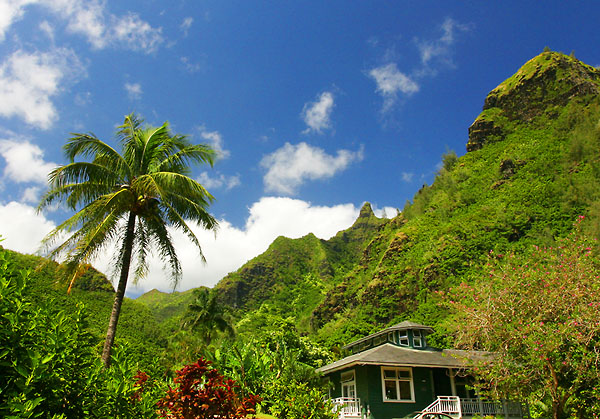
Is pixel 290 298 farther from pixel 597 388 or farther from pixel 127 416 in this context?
pixel 127 416

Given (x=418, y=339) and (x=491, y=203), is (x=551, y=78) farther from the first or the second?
(x=418, y=339)

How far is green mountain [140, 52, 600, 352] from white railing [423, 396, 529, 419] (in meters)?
15.6

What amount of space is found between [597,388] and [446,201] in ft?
170

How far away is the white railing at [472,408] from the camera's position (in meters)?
18.1

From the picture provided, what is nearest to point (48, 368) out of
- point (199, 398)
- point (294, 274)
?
point (199, 398)

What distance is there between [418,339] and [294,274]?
88391 millimetres

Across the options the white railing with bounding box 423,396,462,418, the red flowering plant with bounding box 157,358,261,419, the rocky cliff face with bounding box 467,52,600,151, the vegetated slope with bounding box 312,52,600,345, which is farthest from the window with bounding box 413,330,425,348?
the rocky cliff face with bounding box 467,52,600,151

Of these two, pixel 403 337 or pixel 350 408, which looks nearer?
pixel 350 408

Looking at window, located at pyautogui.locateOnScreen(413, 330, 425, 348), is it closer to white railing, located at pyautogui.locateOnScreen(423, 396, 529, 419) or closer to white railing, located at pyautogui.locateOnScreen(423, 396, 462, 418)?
white railing, located at pyautogui.locateOnScreen(423, 396, 529, 419)

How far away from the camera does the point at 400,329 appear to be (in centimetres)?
2411

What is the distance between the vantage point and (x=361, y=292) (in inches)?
2221

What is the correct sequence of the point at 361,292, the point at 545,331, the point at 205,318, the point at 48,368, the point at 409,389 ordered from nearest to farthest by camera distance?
the point at 48,368
the point at 545,331
the point at 409,389
the point at 205,318
the point at 361,292

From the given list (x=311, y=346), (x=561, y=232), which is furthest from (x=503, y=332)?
(x=561, y=232)

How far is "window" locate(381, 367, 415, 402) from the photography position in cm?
1956
